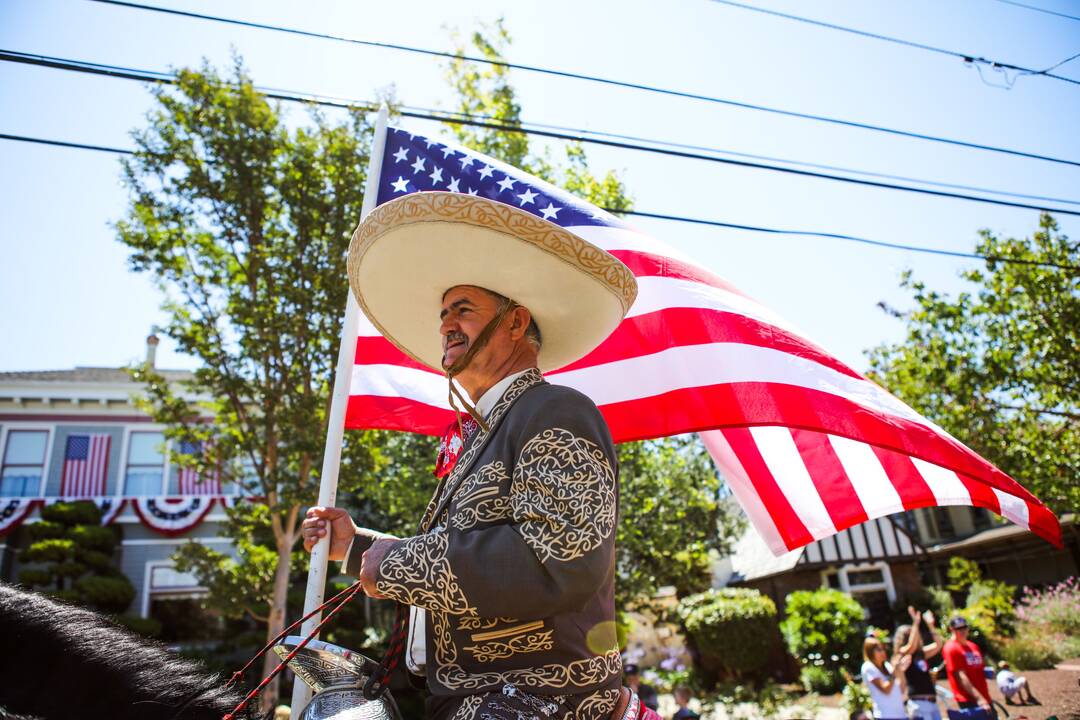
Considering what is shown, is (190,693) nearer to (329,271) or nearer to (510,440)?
(510,440)

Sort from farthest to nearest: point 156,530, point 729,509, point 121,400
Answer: point 729,509, point 121,400, point 156,530

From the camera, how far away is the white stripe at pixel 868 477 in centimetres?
360

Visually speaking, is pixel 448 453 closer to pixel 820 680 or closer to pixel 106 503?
pixel 820 680

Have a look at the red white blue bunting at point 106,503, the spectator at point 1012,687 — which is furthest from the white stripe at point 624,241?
the red white blue bunting at point 106,503

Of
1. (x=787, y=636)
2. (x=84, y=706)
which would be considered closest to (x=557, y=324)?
(x=84, y=706)

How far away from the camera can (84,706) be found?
167 centimetres

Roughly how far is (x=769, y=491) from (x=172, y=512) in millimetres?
23014

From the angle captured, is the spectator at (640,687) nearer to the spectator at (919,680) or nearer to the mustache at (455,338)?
the spectator at (919,680)

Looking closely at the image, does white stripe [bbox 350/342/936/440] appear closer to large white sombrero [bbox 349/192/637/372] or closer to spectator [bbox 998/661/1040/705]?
large white sombrero [bbox 349/192/637/372]

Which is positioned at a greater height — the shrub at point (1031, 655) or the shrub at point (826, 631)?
the shrub at point (826, 631)

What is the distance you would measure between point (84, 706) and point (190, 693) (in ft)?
0.75

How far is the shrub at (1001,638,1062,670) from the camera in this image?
17.3 meters

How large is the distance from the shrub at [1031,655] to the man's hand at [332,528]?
68.6 feet

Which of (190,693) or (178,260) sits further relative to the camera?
(178,260)
